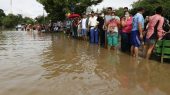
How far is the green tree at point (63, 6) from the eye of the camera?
37.6 metres

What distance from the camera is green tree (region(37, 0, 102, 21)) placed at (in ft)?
123

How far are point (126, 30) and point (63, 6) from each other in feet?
87.1

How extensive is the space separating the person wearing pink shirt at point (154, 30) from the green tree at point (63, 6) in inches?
1085

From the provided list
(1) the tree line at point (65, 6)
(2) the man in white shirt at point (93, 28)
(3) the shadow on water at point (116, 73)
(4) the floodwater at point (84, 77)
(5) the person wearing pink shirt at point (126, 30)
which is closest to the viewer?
(4) the floodwater at point (84, 77)

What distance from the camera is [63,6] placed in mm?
37844

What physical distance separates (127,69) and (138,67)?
43 cm

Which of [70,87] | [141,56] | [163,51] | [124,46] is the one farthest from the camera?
[124,46]

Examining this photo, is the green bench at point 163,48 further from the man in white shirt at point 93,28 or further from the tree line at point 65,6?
the tree line at point 65,6

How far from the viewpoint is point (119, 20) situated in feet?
42.1

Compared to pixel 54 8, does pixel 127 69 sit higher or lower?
lower

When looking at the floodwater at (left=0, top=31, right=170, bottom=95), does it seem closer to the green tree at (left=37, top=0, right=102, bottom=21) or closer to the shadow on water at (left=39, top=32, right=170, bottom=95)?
the shadow on water at (left=39, top=32, right=170, bottom=95)

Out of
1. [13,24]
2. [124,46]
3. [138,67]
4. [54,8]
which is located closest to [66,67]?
[138,67]

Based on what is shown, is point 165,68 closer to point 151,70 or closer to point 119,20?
point 151,70

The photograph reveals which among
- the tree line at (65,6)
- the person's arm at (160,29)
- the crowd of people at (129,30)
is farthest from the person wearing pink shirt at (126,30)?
the tree line at (65,6)
